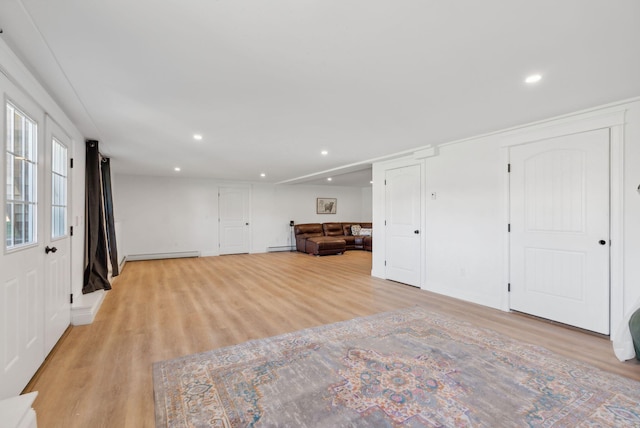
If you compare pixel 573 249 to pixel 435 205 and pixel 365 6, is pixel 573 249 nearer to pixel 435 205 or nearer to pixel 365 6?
pixel 435 205

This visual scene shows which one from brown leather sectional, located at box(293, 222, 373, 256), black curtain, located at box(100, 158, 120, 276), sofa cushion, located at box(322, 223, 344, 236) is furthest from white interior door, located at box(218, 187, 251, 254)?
black curtain, located at box(100, 158, 120, 276)

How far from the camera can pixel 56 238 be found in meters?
2.91

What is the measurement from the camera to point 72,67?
6.86 ft

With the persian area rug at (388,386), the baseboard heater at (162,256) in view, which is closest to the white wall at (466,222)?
the persian area rug at (388,386)

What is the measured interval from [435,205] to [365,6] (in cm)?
364

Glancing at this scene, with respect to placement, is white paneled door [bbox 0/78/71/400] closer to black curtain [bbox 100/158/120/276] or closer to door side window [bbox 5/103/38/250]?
door side window [bbox 5/103/38/250]

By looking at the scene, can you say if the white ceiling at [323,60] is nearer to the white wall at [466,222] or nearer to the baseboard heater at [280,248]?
the white wall at [466,222]

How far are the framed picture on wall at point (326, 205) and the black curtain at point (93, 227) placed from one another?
23.0 feet

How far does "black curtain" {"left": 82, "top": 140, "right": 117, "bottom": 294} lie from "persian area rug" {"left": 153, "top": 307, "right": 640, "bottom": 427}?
8.65 feet

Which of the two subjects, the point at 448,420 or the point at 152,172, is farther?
the point at 152,172

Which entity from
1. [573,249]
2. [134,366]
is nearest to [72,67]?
[134,366]

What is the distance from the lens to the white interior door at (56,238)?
261 centimetres

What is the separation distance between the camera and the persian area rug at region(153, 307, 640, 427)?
1780mm

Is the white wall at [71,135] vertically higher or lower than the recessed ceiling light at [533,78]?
lower
